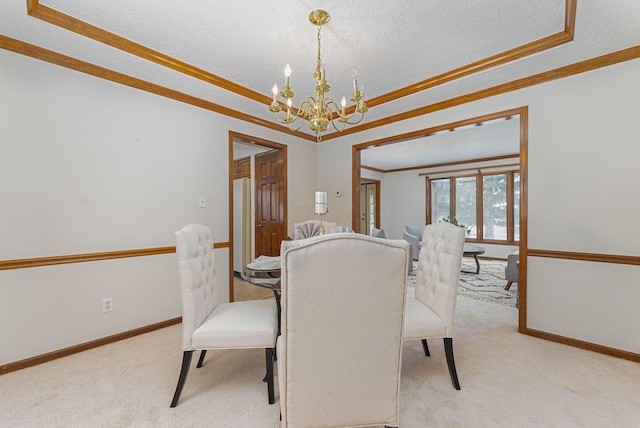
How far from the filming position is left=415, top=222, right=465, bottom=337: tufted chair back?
5.69 feet

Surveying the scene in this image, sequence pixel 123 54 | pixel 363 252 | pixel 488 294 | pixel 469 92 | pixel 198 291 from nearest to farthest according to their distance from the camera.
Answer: pixel 363 252 → pixel 198 291 → pixel 123 54 → pixel 469 92 → pixel 488 294

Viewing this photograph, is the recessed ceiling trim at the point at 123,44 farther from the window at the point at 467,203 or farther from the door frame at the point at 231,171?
the window at the point at 467,203

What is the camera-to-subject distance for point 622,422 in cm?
147

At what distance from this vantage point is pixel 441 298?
5.81 ft

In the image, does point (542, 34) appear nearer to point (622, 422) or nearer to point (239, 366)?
point (622, 422)

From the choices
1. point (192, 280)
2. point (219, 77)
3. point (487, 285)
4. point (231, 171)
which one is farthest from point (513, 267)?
point (219, 77)

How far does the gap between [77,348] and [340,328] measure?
234cm

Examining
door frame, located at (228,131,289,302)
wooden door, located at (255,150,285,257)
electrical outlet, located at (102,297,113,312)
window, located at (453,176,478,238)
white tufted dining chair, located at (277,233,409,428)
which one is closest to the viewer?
white tufted dining chair, located at (277,233,409,428)

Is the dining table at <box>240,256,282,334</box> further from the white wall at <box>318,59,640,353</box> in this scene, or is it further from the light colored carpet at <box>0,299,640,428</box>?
the white wall at <box>318,59,640,353</box>

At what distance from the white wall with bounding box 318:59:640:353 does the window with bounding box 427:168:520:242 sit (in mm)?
4077

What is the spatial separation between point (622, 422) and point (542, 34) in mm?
2439

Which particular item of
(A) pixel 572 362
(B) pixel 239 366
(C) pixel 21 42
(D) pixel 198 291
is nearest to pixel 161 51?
(C) pixel 21 42

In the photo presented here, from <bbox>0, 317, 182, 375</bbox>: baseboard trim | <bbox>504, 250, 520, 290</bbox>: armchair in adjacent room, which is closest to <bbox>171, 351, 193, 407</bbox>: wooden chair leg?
<bbox>0, 317, 182, 375</bbox>: baseboard trim

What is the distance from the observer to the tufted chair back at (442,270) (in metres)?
1.73
